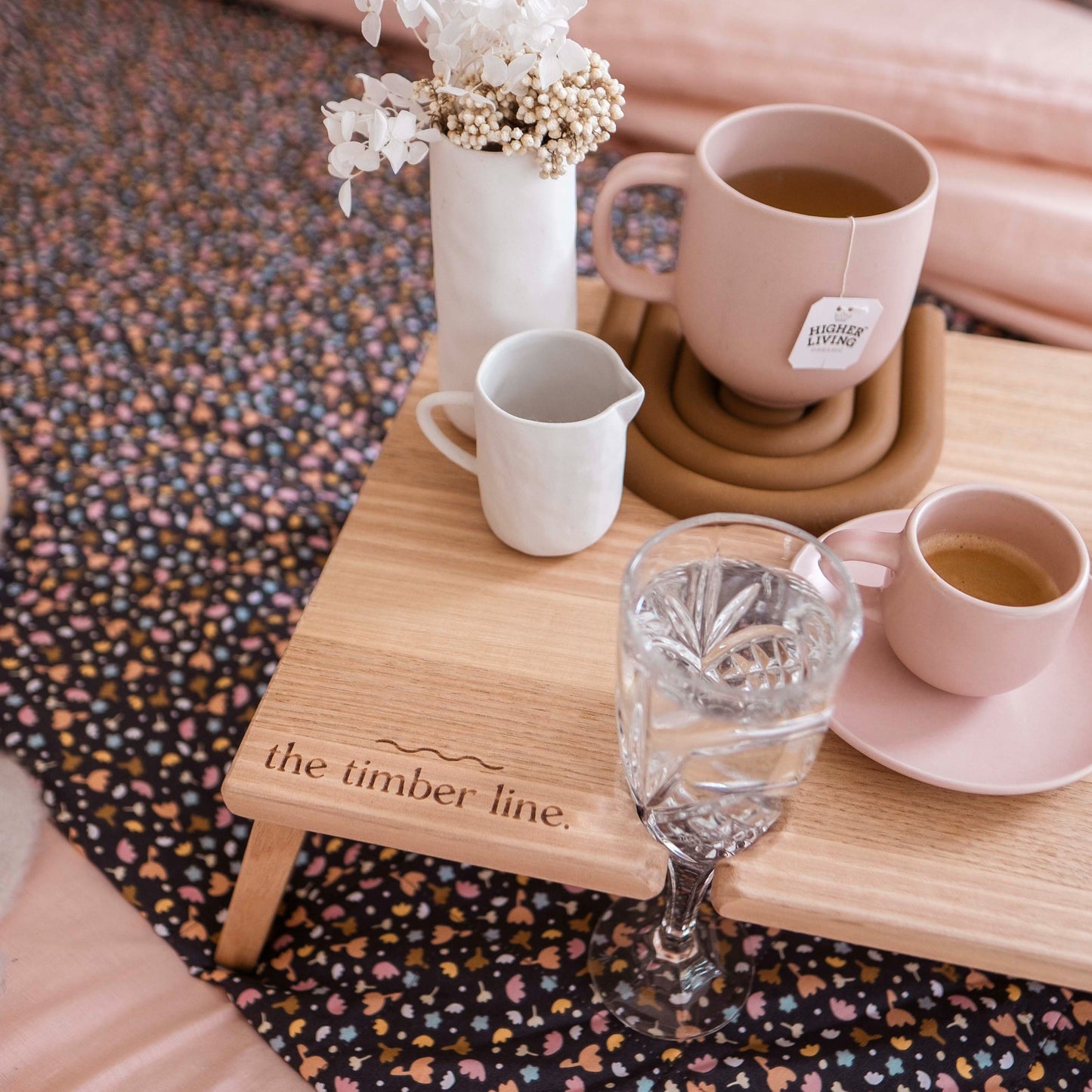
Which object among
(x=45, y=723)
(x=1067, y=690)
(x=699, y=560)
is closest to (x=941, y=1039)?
(x=1067, y=690)

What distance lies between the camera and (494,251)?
2.20 ft

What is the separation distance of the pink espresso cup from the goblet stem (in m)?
0.17

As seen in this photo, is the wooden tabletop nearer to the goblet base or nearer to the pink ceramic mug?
the pink ceramic mug

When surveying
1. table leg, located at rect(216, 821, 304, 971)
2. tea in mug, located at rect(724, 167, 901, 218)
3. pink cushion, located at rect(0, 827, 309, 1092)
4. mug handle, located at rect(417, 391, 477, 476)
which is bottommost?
pink cushion, located at rect(0, 827, 309, 1092)

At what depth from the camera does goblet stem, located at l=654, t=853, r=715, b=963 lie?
631mm

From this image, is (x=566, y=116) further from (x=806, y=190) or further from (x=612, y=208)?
(x=806, y=190)

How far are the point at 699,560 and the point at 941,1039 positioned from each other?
0.49 m

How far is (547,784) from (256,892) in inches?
12.1

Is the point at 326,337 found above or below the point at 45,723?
above

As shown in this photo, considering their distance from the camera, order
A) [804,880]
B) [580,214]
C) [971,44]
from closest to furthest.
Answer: [804,880], [971,44], [580,214]

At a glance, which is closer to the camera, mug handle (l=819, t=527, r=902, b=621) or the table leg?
mug handle (l=819, t=527, r=902, b=621)

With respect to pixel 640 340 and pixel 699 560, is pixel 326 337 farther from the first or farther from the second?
pixel 699 560

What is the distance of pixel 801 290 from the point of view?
0.64 m

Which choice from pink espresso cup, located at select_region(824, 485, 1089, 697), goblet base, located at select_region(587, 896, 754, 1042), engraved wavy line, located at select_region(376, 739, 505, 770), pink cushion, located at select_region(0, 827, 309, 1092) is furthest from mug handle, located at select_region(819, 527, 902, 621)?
pink cushion, located at select_region(0, 827, 309, 1092)
